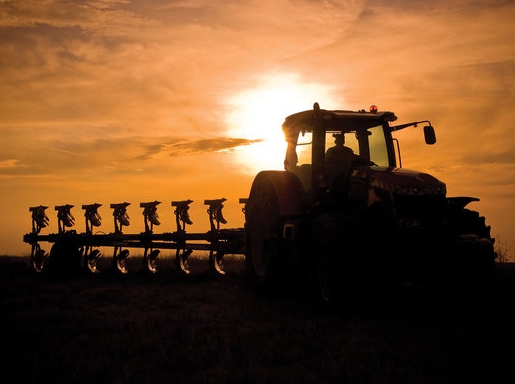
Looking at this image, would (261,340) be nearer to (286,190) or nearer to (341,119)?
(286,190)

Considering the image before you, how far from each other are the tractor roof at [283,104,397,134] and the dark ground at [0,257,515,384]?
272 cm

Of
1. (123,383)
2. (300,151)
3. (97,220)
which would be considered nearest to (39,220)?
(97,220)

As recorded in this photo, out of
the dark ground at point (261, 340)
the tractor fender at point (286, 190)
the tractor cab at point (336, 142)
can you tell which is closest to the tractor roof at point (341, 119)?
the tractor cab at point (336, 142)

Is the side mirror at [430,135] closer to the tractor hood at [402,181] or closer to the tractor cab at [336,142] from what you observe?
the tractor cab at [336,142]

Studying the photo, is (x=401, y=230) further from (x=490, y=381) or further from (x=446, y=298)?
(x=490, y=381)

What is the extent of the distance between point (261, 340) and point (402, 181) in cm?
286

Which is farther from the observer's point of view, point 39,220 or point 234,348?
point 39,220

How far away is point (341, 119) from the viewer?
30.1 ft

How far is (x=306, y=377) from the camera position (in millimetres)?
5133

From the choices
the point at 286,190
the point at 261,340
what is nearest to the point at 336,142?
the point at 286,190

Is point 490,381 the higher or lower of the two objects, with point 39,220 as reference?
lower

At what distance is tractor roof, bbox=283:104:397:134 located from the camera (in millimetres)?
9039

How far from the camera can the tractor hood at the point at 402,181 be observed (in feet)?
25.4

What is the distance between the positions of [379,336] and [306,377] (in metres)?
1.68
